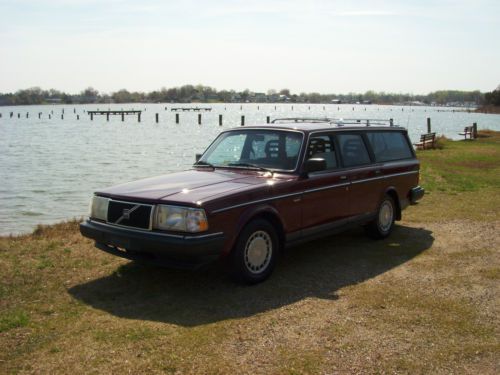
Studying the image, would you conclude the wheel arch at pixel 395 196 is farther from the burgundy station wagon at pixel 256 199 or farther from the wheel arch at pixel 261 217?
the wheel arch at pixel 261 217

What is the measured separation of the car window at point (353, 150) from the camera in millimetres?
7920

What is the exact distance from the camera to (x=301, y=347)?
4734 mm

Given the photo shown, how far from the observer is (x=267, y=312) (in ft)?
18.2

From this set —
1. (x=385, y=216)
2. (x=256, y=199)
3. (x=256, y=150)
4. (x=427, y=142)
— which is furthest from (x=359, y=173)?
(x=427, y=142)

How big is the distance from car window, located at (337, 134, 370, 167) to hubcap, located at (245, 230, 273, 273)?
208 cm

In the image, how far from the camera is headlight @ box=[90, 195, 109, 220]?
631 centimetres

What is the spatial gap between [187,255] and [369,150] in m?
4.03

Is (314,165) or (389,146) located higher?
(389,146)

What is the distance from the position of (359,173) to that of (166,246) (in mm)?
3558

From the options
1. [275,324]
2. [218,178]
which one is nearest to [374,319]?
[275,324]

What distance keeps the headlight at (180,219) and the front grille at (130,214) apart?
14 cm

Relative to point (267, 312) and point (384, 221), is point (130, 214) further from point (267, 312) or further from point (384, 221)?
point (384, 221)

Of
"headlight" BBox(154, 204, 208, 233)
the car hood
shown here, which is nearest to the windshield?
the car hood

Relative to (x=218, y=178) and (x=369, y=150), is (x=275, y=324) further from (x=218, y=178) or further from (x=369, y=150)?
(x=369, y=150)
